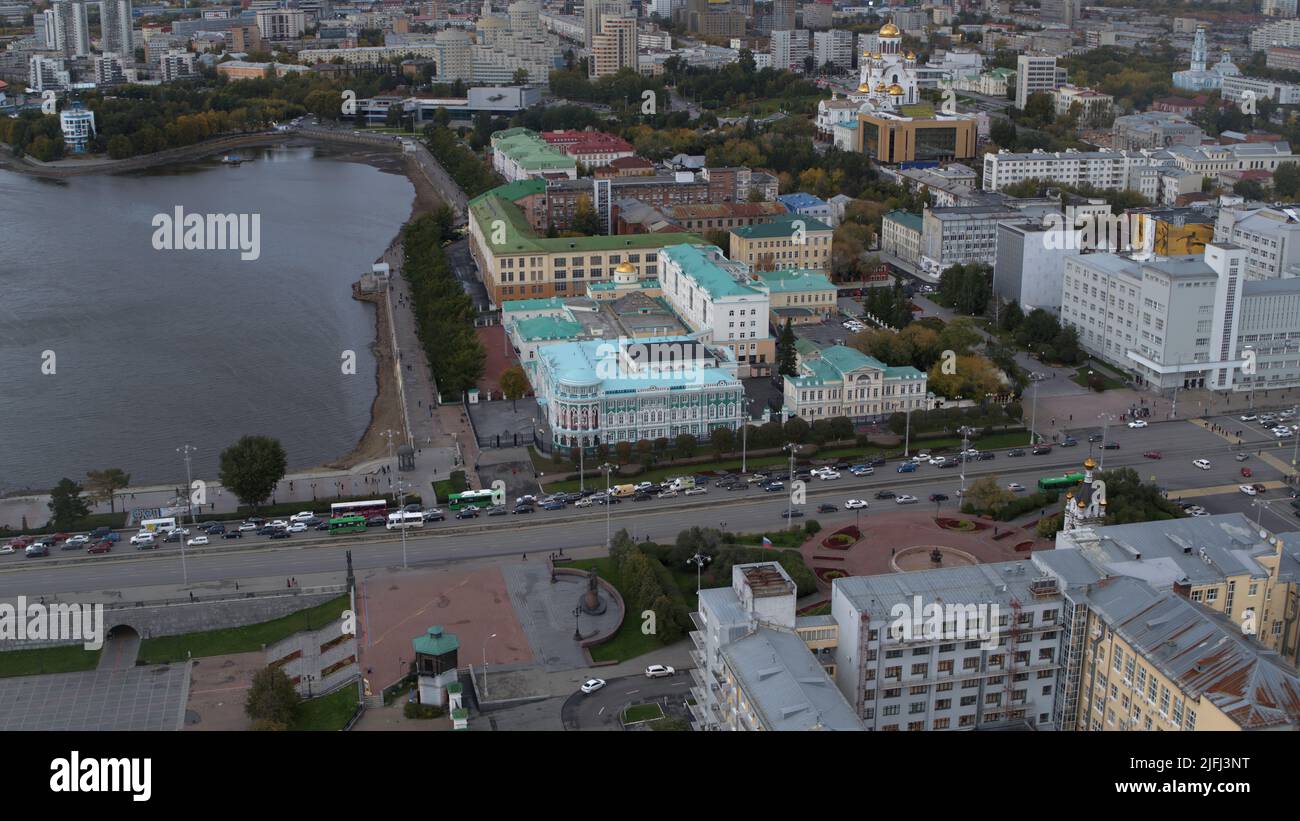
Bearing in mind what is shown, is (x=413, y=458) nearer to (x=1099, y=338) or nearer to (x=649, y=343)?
(x=649, y=343)

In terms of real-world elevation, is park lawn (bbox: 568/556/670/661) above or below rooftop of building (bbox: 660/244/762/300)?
below

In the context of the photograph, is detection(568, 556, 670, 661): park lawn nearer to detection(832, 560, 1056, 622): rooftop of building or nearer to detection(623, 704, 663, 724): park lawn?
detection(623, 704, 663, 724): park lawn

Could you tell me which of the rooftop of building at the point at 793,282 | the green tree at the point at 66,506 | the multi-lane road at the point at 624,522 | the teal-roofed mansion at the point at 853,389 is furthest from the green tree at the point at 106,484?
the rooftop of building at the point at 793,282

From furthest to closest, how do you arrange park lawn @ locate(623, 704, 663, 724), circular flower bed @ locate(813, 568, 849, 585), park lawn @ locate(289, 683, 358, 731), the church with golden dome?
the church with golden dome
circular flower bed @ locate(813, 568, 849, 585)
park lawn @ locate(289, 683, 358, 731)
park lawn @ locate(623, 704, 663, 724)

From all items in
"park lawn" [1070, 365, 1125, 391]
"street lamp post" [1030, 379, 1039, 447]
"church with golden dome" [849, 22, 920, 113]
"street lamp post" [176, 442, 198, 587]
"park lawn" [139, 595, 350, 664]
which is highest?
"church with golden dome" [849, 22, 920, 113]

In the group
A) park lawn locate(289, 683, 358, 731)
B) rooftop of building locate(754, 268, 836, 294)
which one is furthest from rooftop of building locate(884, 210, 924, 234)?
park lawn locate(289, 683, 358, 731)

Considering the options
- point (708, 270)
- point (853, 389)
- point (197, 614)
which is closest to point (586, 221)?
A: point (708, 270)
